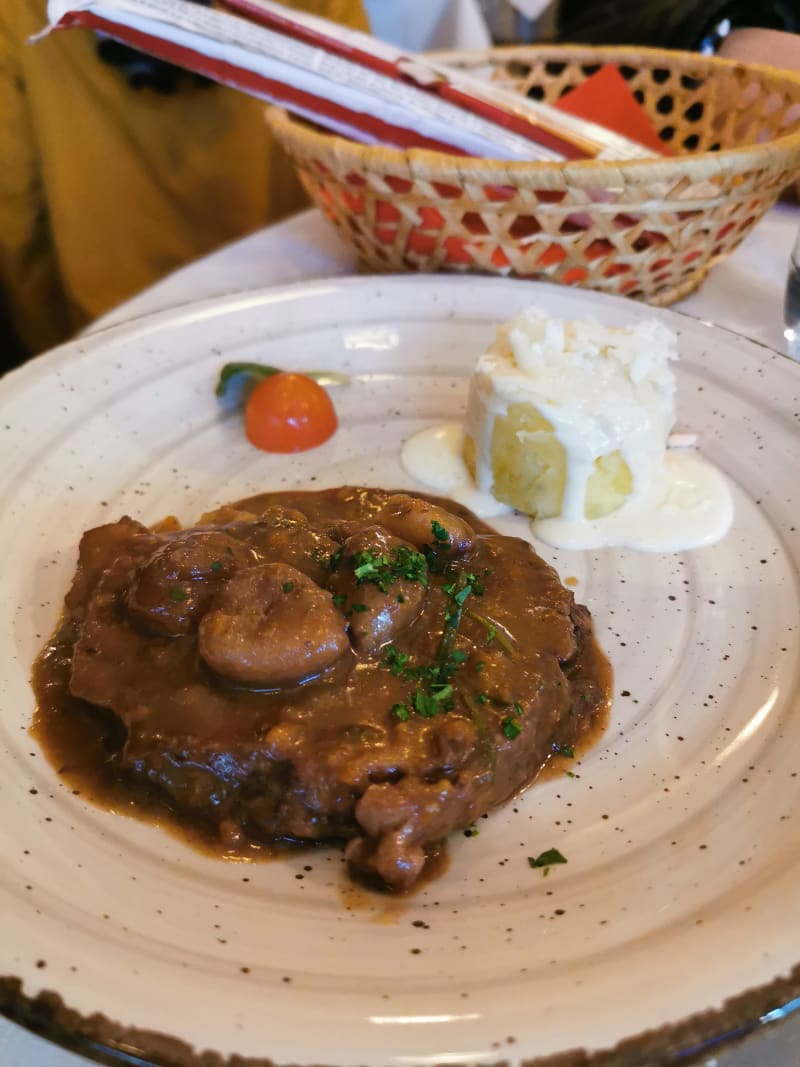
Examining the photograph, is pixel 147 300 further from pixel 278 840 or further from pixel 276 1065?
pixel 276 1065

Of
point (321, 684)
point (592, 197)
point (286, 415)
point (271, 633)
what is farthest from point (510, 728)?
point (592, 197)

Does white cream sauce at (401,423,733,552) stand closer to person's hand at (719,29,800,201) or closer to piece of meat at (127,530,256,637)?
piece of meat at (127,530,256,637)

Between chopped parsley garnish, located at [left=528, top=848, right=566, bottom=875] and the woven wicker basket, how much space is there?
202 centimetres

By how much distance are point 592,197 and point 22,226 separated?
372cm

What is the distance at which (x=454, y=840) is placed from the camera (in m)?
1.79

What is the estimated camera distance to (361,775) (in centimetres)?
169

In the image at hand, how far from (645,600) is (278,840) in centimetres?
123

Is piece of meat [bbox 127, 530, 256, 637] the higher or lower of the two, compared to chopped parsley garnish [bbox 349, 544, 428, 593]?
higher

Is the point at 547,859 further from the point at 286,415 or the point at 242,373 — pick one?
the point at 242,373

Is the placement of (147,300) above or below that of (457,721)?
above

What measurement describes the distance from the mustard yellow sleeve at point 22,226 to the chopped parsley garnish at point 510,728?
15.1 feet

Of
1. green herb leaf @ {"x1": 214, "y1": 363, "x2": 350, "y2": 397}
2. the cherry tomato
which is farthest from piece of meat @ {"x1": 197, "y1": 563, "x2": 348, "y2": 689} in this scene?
green herb leaf @ {"x1": 214, "y1": 363, "x2": 350, "y2": 397}

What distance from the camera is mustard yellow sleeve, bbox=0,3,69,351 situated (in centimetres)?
461

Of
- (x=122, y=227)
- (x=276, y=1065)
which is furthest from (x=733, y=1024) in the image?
(x=122, y=227)
